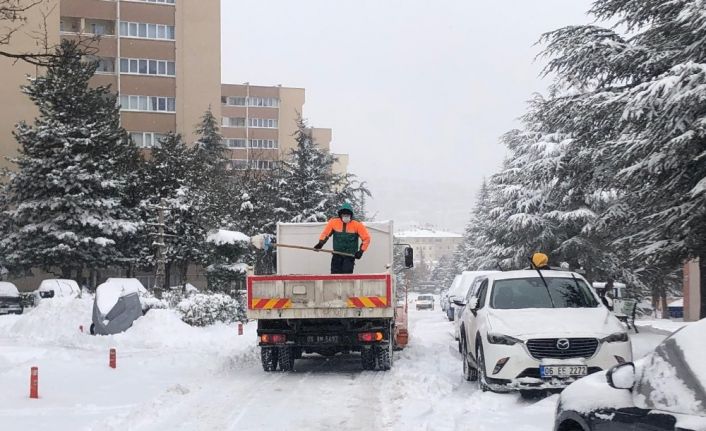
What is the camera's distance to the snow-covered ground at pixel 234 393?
788 centimetres

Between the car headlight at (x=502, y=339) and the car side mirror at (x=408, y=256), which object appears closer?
the car headlight at (x=502, y=339)

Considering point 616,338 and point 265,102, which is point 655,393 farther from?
point 265,102

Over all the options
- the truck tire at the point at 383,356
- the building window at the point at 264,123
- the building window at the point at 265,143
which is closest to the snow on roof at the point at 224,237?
the truck tire at the point at 383,356

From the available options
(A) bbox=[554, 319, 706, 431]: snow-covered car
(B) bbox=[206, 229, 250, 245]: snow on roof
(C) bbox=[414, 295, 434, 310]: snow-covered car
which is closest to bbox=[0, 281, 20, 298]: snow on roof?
(B) bbox=[206, 229, 250, 245]: snow on roof

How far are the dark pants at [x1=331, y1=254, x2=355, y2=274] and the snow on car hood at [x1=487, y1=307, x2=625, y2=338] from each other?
11.7ft

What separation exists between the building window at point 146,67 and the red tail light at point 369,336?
144 feet

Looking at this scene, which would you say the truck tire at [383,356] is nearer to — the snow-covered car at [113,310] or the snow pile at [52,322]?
the snow-covered car at [113,310]

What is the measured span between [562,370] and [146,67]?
4795 cm

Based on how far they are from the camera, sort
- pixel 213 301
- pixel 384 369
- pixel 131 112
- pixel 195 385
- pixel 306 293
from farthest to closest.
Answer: pixel 131 112
pixel 213 301
pixel 384 369
pixel 306 293
pixel 195 385

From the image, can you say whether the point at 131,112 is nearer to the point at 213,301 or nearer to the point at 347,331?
the point at 213,301

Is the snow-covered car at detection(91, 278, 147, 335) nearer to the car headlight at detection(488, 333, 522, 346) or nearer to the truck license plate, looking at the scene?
the truck license plate

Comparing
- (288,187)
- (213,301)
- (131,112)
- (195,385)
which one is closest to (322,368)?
(195,385)

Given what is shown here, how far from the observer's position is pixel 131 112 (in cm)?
5131

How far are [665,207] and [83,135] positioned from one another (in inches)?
1114
